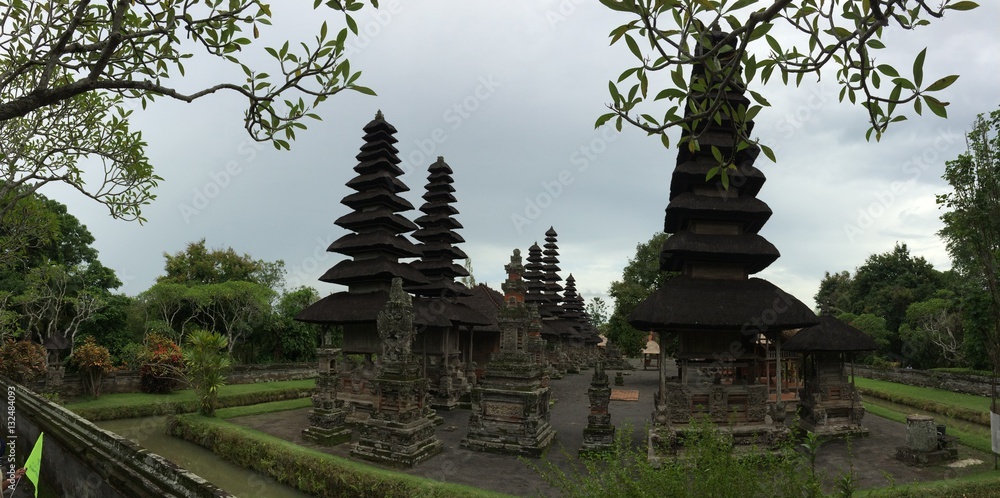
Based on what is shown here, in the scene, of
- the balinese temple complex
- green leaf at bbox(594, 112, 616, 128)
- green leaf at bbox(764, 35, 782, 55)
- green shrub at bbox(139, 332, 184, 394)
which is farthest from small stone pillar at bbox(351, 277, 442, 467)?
green shrub at bbox(139, 332, 184, 394)

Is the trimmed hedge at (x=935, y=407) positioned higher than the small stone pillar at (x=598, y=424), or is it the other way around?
the small stone pillar at (x=598, y=424)

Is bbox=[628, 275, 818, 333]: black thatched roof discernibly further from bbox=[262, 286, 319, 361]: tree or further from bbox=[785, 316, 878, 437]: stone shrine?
bbox=[262, 286, 319, 361]: tree

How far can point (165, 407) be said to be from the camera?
1988 cm

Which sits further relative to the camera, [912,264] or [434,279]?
[912,264]

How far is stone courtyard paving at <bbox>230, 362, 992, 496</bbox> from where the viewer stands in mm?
10977

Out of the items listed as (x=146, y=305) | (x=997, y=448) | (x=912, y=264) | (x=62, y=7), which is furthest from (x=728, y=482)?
(x=912, y=264)

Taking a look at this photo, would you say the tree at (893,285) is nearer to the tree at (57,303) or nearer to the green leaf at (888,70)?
the green leaf at (888,70)

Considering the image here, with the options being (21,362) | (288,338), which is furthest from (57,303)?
(288,338)

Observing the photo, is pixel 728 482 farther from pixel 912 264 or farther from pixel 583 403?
pixel 912 264

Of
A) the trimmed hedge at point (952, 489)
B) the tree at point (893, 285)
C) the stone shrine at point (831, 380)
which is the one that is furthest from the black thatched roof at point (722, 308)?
the tree at point (893, 285)

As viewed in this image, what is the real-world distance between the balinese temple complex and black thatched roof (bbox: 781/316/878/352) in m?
1.30

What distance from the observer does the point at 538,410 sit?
46.0 feet

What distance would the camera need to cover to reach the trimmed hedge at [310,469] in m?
9.58

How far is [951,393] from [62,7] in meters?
34.5
